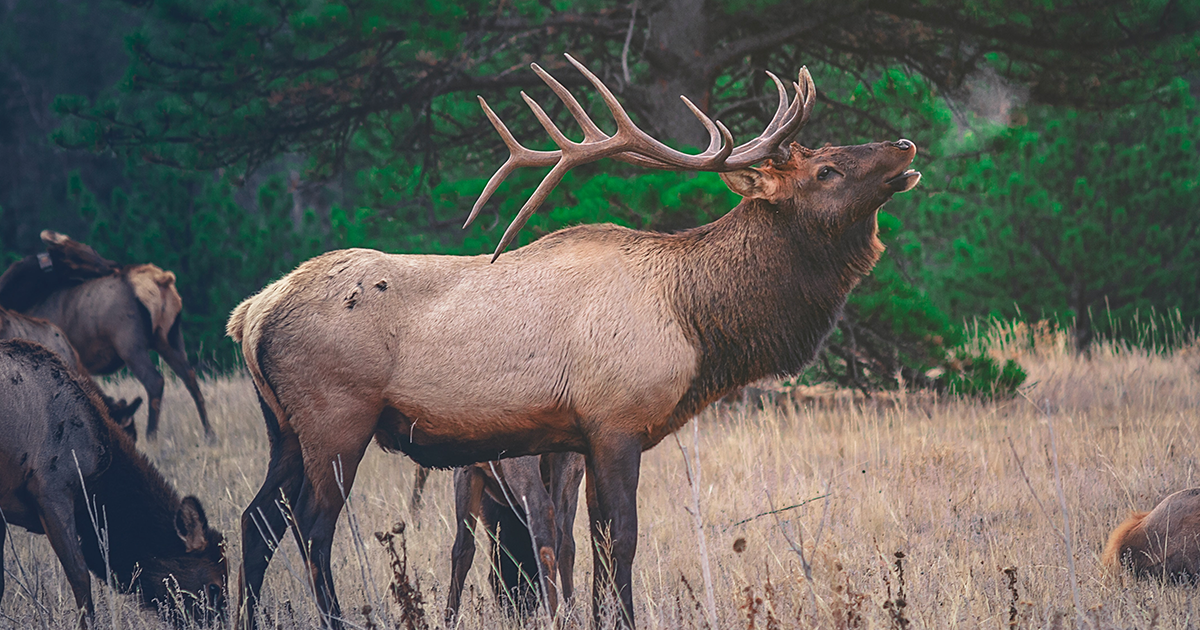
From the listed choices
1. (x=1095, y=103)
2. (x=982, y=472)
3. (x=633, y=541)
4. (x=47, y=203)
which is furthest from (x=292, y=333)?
(x=47, y=203)

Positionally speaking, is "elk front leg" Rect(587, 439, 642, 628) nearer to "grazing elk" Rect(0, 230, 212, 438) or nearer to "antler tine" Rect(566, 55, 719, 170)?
"antler tine" Rect(566, 55, 719, 170)

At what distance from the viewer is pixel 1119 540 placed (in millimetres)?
4215

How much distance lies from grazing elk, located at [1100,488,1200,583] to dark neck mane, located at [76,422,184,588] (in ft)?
13.7

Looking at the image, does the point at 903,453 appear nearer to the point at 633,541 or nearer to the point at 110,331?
the point at 633,541

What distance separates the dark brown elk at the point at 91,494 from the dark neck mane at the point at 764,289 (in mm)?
2377

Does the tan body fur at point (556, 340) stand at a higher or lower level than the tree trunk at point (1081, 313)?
higher

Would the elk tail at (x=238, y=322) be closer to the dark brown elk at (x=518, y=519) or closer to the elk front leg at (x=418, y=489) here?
the dark brown elk at (x=518, y=519)

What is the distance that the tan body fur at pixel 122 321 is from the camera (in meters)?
8.96

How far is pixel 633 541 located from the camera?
371cm

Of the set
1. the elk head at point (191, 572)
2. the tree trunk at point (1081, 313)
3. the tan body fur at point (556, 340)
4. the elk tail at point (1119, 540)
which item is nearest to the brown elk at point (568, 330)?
the tan body fur at point (556, 340)

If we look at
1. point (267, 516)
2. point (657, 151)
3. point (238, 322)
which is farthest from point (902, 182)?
point (267, 516)

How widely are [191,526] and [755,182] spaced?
3.03m

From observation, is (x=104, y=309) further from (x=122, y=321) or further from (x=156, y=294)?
(x=156, y=294)

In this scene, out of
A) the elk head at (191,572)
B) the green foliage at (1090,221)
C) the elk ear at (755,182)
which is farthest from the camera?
the green foliage at (1090,221)
